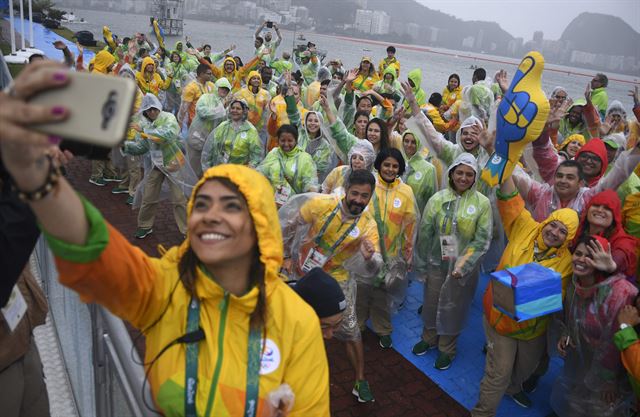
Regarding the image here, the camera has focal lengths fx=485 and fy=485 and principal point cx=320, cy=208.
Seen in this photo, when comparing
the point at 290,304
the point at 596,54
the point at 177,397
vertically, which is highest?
the point at 596,54

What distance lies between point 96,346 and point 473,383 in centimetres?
360

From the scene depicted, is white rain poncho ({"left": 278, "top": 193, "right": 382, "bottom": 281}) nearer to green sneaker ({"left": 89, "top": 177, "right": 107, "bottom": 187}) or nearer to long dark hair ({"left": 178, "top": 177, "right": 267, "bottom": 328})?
long dark hair ({"left": 178, "top": 177, "right": 267, "bottom": 328})

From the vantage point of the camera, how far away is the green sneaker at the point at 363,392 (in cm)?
412

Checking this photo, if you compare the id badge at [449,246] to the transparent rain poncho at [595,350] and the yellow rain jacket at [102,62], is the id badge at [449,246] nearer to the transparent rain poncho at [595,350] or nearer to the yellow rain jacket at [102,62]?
the transparent rain poncho at [595,350]

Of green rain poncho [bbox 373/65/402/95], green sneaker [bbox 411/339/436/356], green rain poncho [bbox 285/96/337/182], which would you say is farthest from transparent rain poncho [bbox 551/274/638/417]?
green rain poncho [bbox 373/65/402/95]

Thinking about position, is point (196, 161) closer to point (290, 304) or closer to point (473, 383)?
point (473, 383)

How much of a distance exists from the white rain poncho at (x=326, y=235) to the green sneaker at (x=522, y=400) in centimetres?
177

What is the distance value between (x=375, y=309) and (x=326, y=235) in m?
Answer: 1.51

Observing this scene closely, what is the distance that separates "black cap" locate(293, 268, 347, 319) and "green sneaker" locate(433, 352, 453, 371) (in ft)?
8.52

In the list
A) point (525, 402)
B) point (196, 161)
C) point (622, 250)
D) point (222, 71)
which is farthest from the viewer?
point (222, 71)

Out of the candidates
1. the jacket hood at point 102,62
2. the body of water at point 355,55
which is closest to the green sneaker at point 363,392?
the jacket hood at point 102,62

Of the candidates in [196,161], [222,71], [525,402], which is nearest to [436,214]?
[525,402]

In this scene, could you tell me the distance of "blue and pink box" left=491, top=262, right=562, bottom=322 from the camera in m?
3.08

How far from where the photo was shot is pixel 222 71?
41.1 ft
